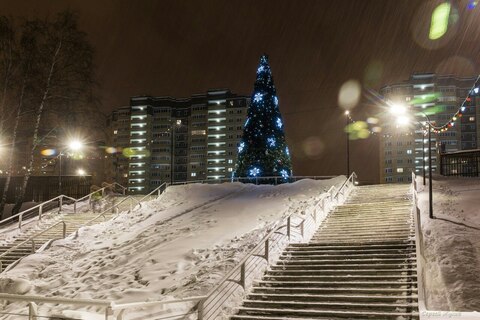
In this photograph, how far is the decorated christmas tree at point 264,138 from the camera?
33.7 meters

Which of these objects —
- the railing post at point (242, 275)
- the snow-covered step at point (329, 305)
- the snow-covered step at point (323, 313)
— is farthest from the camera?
the railing post at point (242, 275)

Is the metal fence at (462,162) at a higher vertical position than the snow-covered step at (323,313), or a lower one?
higher

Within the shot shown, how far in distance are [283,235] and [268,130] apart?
686 inches

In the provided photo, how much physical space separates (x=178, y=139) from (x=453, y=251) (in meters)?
113

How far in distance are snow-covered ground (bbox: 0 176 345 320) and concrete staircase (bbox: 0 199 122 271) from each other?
1.58 metres

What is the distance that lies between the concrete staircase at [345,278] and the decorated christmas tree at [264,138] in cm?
1409

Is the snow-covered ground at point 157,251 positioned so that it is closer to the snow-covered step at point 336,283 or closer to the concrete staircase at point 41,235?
the snow-covered step at point 336,283

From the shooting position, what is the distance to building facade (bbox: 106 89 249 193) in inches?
4707

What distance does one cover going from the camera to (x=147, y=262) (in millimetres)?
17031

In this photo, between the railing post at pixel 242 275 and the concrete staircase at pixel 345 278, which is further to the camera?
Answer: the railing post at pixel 242 275

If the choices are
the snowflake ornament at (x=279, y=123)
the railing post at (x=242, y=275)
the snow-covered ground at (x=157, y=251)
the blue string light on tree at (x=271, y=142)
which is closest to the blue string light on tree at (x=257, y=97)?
the snowflake ornament at (x=279, y=123)

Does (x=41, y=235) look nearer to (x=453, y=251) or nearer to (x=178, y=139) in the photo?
(x=453, y=251)

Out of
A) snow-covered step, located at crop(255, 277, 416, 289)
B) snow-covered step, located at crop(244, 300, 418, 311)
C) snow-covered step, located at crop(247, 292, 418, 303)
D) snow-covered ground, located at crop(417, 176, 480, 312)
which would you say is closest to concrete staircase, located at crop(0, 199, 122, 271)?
snow-covered step, located at crop(255, 277, 416, 289)

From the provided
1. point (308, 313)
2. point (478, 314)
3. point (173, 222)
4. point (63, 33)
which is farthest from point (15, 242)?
point (478, 314)
